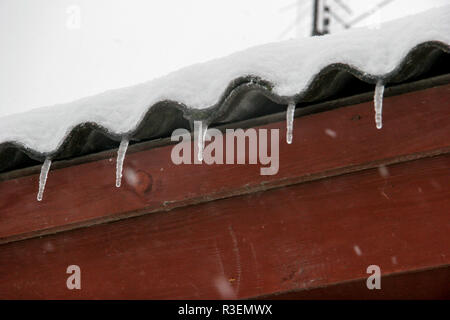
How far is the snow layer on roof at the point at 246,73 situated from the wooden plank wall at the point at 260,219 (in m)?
0.16

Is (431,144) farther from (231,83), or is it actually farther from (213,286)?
(213,286)

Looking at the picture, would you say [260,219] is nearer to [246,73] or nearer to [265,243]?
[265,243]

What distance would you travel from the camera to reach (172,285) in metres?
1.55

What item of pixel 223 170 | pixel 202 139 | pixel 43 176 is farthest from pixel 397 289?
pixel 43 176

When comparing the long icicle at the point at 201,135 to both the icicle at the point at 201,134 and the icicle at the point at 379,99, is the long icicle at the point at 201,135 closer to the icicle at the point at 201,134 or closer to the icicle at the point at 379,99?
the icicle at the point at 201,134

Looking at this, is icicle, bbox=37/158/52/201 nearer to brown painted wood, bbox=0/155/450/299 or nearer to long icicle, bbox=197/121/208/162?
brown painted wood, bbox=0/155/450/299

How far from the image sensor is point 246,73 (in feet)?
4.28

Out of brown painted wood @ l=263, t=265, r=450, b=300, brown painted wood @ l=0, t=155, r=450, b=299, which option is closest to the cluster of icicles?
brown painted wood @ l=0, t=155, r=450, b=299

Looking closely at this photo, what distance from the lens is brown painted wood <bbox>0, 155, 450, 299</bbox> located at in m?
1.38


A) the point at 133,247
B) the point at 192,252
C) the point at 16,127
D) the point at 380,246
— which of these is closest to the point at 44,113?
the point at 16,127

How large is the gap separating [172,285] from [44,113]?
0.74 meters

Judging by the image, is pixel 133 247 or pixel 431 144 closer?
Result: pixel 431 144

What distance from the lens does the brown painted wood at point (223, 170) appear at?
1.35 metres

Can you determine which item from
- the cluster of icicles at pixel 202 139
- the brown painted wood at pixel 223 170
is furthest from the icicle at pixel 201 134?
the brown painted wood at pixel 223 170
